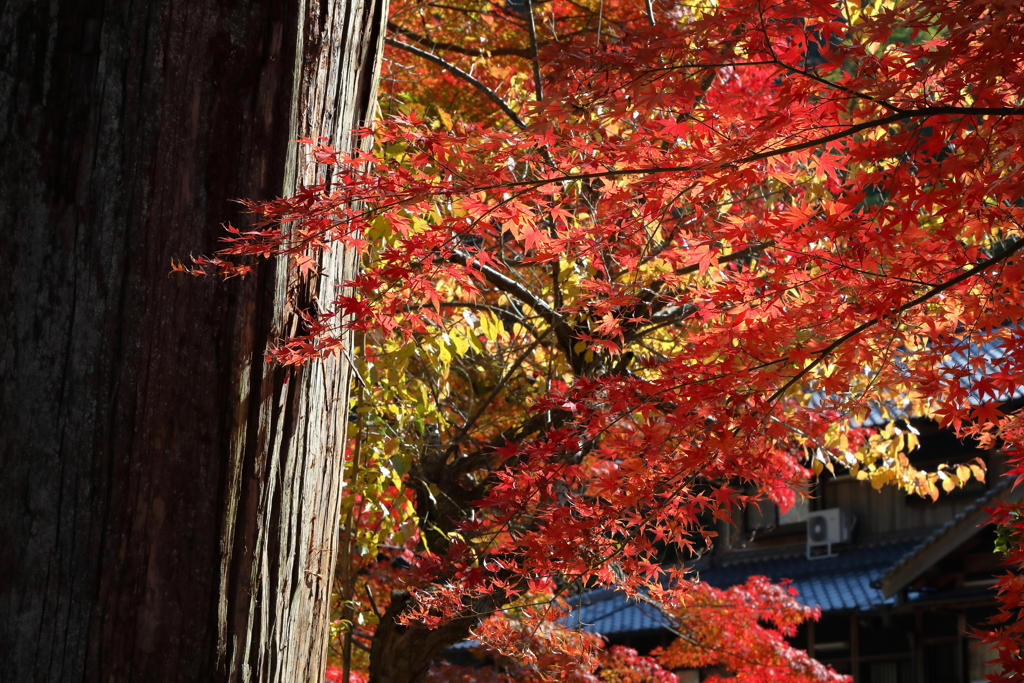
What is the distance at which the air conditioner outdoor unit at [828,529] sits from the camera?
1405 cm

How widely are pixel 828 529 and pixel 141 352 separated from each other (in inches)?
545

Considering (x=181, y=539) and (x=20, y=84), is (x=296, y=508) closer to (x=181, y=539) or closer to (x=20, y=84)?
(x=181, y=539)

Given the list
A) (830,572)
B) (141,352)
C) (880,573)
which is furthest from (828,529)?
(141,352)

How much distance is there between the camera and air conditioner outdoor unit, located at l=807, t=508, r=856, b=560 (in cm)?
1405

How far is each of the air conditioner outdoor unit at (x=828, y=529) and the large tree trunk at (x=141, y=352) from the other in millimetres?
13277

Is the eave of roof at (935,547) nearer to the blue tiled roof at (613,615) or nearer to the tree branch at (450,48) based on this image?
the blue tiled roof at (613,615)

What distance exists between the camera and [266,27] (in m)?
2.18

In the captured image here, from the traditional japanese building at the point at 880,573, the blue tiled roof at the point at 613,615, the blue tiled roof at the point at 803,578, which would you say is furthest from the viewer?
the blue tiled roof at the point at 613,615

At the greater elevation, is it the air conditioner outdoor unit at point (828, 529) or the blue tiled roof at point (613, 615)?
the air conditioner outdoor unit at point (828, 529)

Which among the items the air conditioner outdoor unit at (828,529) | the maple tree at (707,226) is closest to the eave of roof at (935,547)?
the air conditioner outdoor unit at (828,529)

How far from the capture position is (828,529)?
1418cm

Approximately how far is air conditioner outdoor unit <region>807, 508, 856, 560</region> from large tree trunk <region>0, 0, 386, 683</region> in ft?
43.6

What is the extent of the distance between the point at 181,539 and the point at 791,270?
2.35 meters

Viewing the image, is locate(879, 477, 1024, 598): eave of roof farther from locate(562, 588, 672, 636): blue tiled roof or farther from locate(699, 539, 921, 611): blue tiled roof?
locate(562, 588, 672, 636): blue tiled roof
